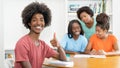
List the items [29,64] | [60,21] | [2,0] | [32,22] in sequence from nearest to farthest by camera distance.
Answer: [29,64] < [32,22] < [2,0] < [60,21]

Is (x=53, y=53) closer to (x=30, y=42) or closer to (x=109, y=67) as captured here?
(x=30, y=42)

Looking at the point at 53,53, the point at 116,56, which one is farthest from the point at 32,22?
the point at 116,56

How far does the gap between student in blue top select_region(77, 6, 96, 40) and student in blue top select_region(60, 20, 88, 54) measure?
0.32 m

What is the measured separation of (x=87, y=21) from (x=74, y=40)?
44 centimetres

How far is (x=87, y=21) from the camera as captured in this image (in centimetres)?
337

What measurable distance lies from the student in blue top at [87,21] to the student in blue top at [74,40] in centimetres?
32

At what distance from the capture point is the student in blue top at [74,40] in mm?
2988

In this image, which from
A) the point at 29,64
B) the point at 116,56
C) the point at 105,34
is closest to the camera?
the point at 29,64

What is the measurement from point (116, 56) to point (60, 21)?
5.44ft

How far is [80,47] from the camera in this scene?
3.07 meters

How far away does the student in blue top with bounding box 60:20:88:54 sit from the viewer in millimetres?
2988

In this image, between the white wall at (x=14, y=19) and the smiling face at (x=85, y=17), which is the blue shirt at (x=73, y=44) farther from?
the white wall at (x=14, y=19)

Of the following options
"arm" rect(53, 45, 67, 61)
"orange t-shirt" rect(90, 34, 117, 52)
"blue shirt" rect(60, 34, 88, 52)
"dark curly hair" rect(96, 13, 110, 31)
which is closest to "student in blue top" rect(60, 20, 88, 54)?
"blue shirt" rect(60, 34, 88, 52)

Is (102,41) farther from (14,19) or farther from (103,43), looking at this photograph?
(14,19)
